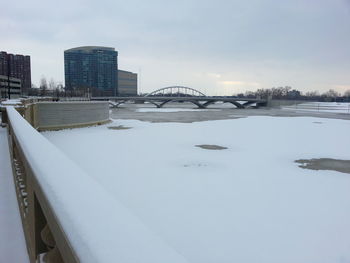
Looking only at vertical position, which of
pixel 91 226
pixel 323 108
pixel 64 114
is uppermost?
pixel 323 108

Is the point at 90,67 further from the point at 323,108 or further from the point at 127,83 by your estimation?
the point at 323,108

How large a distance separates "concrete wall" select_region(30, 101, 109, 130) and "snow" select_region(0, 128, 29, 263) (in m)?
16.7

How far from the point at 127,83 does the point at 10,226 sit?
15458 centimetres

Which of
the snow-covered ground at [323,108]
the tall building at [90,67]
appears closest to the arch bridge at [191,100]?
the snow-covered ground at [323,108]

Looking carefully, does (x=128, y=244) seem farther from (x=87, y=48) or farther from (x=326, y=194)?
(x=87, y=48)

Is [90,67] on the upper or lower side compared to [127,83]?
upper

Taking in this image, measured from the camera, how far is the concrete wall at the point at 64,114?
23.4m

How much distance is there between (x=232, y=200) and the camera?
8.02 m

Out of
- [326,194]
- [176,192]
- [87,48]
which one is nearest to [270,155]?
[326,194]

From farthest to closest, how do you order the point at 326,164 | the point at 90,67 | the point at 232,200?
the point at 90,67, the point at 326,164, the point at 232,200

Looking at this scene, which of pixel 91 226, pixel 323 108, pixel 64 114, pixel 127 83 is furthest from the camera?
pixel 127 83

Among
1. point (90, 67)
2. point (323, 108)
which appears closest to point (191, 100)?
point (323, 108)

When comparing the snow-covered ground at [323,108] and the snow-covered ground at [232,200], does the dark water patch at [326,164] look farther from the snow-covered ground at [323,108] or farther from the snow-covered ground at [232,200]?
the snow-covered ground at [323,108]

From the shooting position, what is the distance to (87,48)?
476 feet
